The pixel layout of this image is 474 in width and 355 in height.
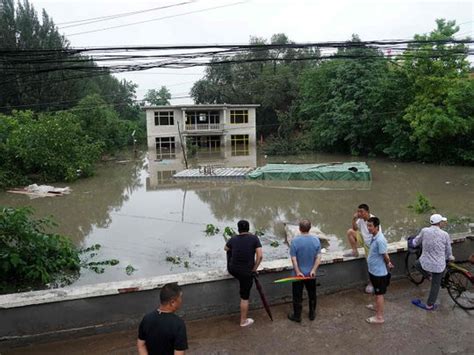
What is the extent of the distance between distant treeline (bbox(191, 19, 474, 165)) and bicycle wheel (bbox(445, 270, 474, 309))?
45.6 feet

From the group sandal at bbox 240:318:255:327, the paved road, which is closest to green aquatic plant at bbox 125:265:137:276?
the paved road

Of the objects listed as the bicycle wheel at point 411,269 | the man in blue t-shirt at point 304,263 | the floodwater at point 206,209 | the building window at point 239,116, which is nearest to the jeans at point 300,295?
the man in blue t-shirt at point 304,263

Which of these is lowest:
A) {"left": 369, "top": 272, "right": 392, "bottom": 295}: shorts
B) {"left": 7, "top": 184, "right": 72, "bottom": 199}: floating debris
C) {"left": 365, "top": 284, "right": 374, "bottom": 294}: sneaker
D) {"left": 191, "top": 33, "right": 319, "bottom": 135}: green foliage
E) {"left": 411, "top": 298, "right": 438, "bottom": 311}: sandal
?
{"left": 7, "top": 184, "right": 72, "bottom": 199}: floating debris

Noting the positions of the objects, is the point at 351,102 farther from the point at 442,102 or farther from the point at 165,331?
the point at 165,331

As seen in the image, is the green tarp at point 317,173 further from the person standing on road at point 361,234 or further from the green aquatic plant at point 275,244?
the person standing on road at point 361,234

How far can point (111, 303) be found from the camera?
Answer: 178 inches

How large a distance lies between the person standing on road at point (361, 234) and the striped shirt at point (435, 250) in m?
0.62

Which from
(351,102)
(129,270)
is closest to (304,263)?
(129,270)

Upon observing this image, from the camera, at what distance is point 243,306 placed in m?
4.64

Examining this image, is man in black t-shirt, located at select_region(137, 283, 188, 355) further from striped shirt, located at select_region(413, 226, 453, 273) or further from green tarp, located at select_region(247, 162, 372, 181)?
green tarp, located at select_region(247, 162, 372, 181)

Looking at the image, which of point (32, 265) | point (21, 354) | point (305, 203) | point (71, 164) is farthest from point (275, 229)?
point (71, 164)

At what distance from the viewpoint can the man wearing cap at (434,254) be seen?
16.3 ft

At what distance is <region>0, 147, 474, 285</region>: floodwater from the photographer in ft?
34.9

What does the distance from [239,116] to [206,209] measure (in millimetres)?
30626
